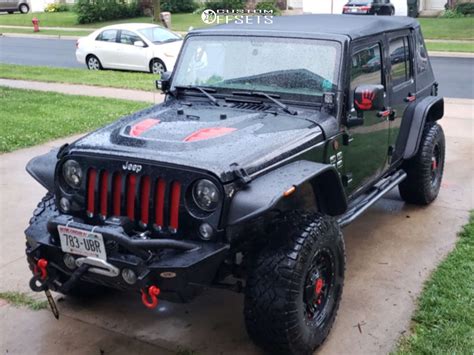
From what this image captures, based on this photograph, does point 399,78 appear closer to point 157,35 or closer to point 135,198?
point 135,198

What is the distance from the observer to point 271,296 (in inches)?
132

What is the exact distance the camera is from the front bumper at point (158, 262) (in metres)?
3.21

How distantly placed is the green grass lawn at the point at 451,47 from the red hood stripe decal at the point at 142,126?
1832cm

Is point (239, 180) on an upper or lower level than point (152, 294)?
upper

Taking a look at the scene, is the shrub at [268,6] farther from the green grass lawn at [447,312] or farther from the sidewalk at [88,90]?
the green grass lawn at [447,312]

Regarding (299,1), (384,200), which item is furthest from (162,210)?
(299,1)

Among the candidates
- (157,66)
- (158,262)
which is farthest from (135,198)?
(157,66)

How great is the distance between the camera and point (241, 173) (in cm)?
337

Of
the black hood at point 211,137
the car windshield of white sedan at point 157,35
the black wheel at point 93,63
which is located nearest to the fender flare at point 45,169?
the black hood at point 211,137

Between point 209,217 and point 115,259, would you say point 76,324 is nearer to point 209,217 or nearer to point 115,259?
point 115,259

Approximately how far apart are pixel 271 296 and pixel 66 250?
1.19 meters

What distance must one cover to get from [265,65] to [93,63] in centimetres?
1372

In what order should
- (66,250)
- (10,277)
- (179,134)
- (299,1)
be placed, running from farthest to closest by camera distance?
(299,1)
(10,277)
(179,134)
(66,250)

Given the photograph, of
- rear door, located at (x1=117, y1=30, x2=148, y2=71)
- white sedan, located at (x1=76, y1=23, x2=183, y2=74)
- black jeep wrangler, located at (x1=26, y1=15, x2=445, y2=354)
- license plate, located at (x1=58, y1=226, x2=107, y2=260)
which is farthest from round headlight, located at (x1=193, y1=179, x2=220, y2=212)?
rear door, located at (x1=117, y1=30, x2=148, y2=71)
